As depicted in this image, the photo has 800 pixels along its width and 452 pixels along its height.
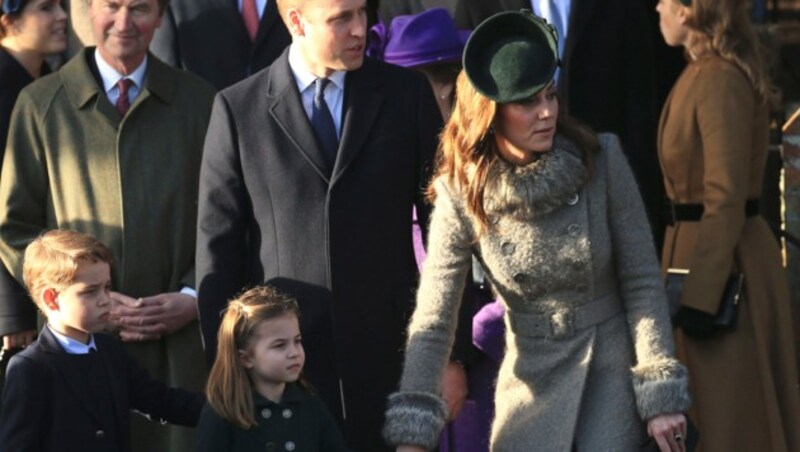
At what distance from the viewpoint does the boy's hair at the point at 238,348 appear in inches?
235

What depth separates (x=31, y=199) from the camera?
24.4 ft

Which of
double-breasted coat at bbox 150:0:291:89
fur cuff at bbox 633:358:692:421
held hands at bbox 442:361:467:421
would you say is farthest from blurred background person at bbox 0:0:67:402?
fur cuff at bbox 633:358:692:421

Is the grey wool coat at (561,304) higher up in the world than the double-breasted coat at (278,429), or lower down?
higher up

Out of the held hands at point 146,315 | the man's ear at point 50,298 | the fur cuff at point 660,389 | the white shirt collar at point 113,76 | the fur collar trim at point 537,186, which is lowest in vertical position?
the held hands at point 146,315

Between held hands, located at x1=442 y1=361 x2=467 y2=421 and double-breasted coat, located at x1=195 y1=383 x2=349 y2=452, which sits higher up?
double-breasted coat, located at x1=195 y1=383 x2=349 y2=452

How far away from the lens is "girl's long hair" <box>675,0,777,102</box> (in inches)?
297

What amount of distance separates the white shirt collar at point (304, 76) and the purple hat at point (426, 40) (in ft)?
2.78

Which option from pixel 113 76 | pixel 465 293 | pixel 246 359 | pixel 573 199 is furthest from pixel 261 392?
pixel 113 76

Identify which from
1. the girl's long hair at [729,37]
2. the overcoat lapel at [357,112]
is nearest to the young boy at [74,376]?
the overcoat lapel at [357,112]

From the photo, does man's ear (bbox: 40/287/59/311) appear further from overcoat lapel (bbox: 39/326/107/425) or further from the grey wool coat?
the grey wool coat

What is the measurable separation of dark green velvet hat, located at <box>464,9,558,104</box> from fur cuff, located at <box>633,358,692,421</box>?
84 cm

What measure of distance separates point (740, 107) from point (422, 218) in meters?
1.41

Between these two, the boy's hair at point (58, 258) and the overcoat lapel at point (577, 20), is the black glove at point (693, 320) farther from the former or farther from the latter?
the boy's hair at point (58, 258)

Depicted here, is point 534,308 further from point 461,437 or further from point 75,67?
point 75,67
